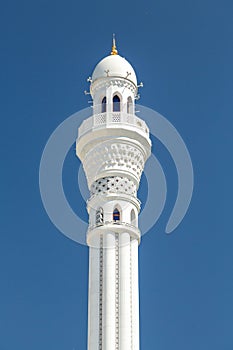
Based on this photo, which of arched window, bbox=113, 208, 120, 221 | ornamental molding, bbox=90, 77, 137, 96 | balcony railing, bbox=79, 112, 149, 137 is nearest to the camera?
arched window, bbox=113, 208, 120, 221

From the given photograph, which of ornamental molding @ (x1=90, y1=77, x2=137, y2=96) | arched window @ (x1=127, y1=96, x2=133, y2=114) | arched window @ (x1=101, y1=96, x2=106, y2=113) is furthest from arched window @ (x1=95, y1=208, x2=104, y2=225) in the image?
ornamental molding @ (x1=90, y1=77, x2=137, y2=96)

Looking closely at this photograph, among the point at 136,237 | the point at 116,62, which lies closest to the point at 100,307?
the point at 136,237

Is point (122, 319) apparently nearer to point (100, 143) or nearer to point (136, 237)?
point (136, 237)

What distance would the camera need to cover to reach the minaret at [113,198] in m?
52.4

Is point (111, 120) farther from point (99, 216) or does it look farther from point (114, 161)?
point (99, 216)

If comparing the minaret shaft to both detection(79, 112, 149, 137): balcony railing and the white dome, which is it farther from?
the white dome

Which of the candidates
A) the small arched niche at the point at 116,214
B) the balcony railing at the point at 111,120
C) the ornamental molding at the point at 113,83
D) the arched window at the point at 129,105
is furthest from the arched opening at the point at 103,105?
the small arched niche at the point at 116,214

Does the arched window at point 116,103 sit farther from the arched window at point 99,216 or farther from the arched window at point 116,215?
the arched window at point 99,216

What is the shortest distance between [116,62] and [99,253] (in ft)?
41.3

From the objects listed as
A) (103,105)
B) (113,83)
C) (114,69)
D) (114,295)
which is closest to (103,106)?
(103,105)

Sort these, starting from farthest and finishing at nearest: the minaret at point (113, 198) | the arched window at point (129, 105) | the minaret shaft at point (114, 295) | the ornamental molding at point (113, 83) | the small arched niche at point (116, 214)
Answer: the ornamental molding at point (113, 83)
the arched window at point (129, 105)
the small arched niche at point (116, 214)
the minaret at point (113, 198)
the minaret shaft at point (114, 295)

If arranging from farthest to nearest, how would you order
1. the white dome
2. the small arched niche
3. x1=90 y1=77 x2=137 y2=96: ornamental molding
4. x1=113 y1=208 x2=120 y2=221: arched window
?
the white dome → x1=90 y1=77 x2=137 y2=96: ornamental molding → x1=113 y1=208 x2=120 y2=221: arched window → the small arched niche

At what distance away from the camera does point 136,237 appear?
5572cm

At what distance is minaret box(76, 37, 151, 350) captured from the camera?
5241 cm
